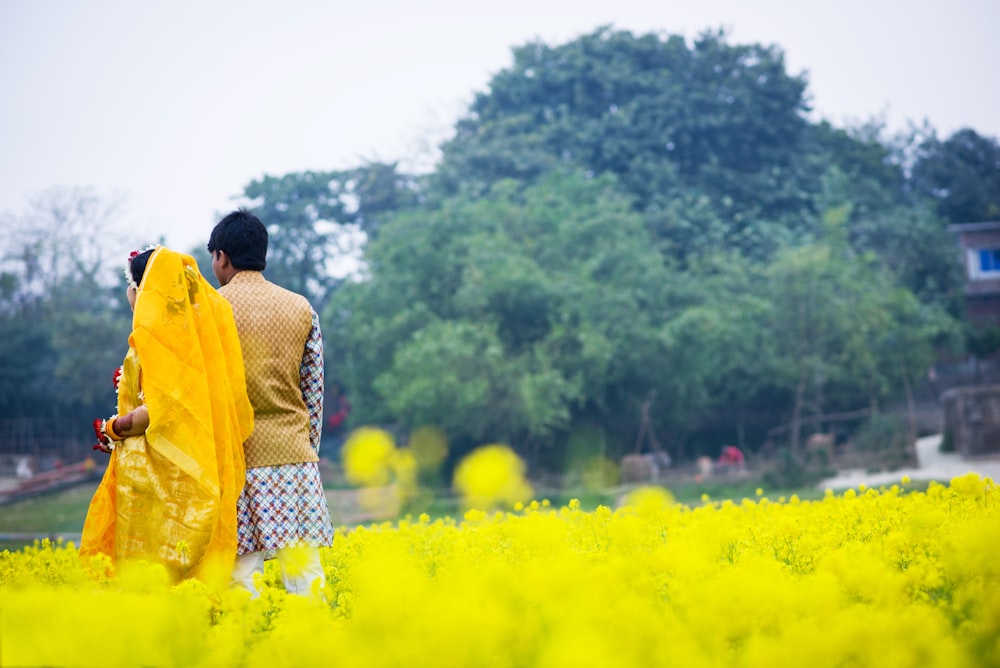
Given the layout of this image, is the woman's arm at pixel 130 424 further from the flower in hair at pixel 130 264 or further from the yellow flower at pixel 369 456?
the yellow flower at pixel 369 456

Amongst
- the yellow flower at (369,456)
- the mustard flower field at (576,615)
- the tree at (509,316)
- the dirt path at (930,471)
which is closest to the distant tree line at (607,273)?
the tree at (509,316)

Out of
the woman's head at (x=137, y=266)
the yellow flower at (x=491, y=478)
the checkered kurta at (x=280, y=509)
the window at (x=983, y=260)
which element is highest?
the window at (x=983, y=260)

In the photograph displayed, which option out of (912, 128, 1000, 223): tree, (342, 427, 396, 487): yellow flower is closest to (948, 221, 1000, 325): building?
(912, 128, 1000, 223): tree

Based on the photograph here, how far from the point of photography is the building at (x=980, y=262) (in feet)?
86.9

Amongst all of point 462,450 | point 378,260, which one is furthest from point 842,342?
point 378,260

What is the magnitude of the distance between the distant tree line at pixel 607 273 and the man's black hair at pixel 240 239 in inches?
544

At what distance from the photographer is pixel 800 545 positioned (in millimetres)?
3682

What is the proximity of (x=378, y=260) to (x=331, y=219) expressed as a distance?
7071mm

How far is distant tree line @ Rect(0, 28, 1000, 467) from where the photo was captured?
747 inches

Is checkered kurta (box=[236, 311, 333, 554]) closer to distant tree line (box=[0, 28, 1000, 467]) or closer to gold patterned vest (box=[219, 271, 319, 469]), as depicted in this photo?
gold patterned vest (box=[219, 271, 319, 469])

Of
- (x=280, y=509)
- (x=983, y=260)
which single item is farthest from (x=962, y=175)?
(x=280, y=509)

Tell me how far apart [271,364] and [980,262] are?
26.9 meters

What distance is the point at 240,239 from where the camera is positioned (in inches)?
138

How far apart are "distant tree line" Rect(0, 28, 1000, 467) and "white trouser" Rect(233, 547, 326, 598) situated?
1388 centimetres
